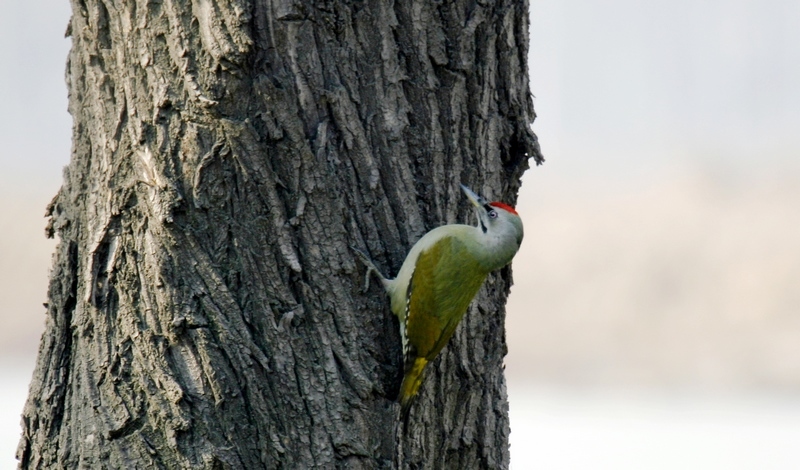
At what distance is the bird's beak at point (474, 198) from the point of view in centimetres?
342

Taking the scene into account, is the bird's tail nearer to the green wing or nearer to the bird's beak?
the green wing

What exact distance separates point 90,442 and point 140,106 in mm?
1264

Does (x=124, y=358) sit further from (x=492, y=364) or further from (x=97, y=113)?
(x=492, y=364)

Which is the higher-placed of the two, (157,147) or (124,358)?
(157,147)

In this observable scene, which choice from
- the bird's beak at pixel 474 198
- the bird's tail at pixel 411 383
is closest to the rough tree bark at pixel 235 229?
the bird's tail at pixel 411 383

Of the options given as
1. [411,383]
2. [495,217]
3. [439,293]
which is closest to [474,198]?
[495,217]

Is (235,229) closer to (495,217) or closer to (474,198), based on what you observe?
(474,198)

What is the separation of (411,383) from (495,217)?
888mm

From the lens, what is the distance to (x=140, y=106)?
118 inches

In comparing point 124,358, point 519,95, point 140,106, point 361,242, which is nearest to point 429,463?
point 361,242

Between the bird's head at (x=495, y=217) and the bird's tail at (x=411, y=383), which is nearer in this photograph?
the bird's tail at (x=411, y=383)

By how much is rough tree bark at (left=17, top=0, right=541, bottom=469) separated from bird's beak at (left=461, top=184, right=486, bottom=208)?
0.23 m

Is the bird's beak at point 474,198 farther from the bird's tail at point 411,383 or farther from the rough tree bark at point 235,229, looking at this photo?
the bird's tail at point 411,383

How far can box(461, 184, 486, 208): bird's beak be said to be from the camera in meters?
3.42
